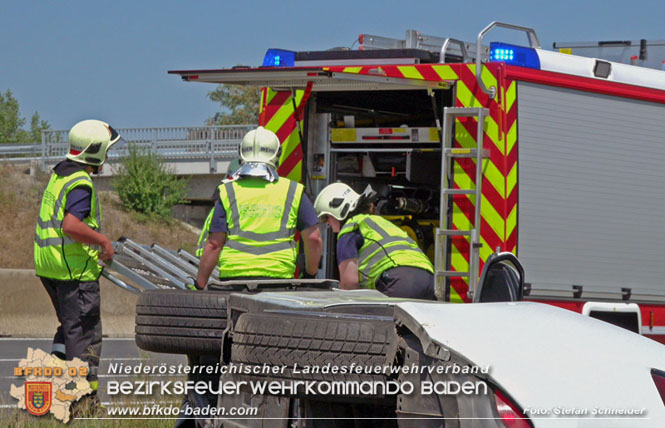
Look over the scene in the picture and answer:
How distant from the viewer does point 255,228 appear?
6.06m

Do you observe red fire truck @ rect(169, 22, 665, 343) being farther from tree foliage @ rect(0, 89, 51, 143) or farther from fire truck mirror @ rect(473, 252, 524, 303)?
tree foliage @ rect(0, 89, 51, 143)

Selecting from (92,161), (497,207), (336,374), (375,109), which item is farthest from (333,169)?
(336,374)

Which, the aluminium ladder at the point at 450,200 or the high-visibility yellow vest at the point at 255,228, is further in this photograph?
the aluminium ladder at the point at 450,200

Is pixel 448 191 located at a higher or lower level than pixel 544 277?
higher

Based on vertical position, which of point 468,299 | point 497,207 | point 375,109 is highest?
point 375,109

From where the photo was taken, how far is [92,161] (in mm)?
6863

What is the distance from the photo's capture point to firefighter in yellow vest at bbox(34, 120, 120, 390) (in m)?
6.55

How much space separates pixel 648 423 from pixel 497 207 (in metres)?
4.83

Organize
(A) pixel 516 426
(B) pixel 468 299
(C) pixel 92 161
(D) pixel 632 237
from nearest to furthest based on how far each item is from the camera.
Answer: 1. (A) pixel 516 426
2. (C) pixel 92 161
3. (B) pixel 468 299
4. (D) pixel 632 237

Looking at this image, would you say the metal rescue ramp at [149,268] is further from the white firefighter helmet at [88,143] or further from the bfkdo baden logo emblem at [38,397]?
the bfkdo baden logo emblem at [38,397]

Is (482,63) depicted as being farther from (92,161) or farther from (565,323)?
(565,323)

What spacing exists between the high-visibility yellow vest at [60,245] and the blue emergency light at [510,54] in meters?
3.30

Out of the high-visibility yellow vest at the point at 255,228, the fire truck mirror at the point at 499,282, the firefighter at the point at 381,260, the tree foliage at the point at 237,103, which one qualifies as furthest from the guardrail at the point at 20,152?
the fire truck mirror at the point at 499,282

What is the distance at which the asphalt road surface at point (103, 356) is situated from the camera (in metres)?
8.32
